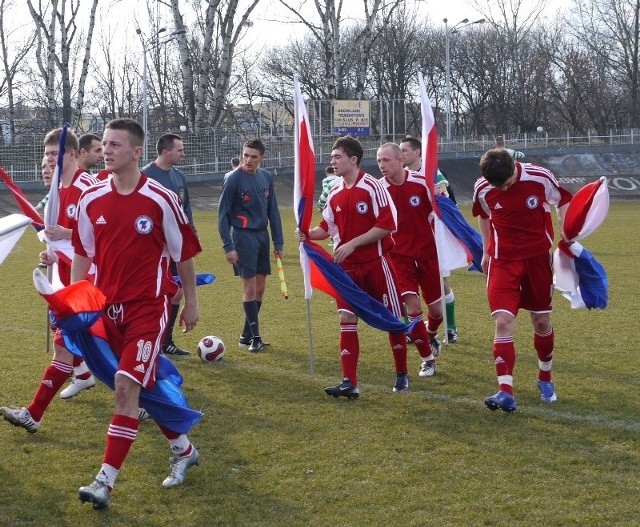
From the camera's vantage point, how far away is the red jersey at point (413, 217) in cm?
802

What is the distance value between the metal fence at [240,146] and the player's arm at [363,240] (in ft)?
75.3

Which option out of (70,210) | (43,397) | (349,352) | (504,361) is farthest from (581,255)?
(43,397)

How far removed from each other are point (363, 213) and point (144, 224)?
7.77 feet

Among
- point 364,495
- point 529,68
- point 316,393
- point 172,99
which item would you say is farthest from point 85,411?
point 529,68

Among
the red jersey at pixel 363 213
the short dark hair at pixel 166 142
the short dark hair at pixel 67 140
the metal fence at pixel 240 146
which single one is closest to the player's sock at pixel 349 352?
the red jersey at pixel 363 213

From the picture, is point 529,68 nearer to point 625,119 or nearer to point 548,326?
point 625,119

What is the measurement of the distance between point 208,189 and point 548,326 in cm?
3203

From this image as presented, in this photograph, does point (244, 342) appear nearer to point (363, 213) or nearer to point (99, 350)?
point (363, 213)

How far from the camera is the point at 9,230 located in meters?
5.64

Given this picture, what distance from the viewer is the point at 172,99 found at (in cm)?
5750

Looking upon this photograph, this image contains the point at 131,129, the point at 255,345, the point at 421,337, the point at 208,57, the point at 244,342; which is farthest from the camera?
the point at 208,57

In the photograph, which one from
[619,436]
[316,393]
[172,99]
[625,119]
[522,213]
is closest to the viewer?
[619,436]

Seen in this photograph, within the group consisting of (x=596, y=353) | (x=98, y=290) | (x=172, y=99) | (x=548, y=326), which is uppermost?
(x=172, y=99)

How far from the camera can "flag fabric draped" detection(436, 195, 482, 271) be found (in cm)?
914
